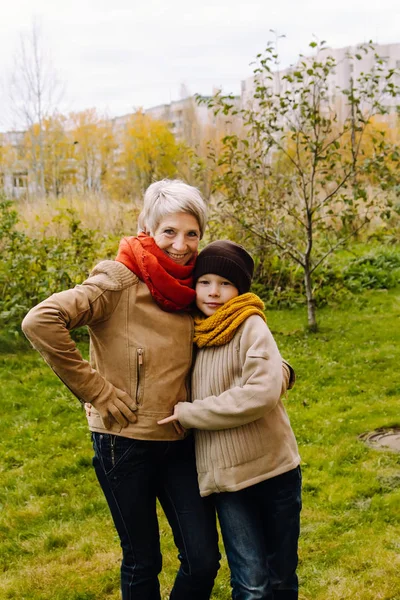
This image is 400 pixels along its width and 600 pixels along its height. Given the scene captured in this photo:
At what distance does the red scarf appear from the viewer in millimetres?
2312

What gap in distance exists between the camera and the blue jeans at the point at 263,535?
224 cm

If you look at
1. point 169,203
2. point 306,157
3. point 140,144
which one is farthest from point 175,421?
point 140,144

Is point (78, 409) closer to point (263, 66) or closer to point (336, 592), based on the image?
point (336, 592)

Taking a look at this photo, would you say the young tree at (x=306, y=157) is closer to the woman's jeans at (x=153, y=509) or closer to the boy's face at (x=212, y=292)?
the boy's face at (x=212, y=292)

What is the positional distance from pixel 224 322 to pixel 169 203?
0.49 m

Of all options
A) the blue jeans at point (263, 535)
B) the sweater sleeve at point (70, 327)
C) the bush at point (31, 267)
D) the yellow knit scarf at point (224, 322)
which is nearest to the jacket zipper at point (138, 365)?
the sweater sleeve at point (70, 327)

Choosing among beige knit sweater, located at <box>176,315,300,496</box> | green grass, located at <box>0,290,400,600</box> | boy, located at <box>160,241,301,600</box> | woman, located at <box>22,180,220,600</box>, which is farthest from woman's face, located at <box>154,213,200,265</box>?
green grass, located at <box>0,290,400,600</box>

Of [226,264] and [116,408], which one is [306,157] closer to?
[226,264]

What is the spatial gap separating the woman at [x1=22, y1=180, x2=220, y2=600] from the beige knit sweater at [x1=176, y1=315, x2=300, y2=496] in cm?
9

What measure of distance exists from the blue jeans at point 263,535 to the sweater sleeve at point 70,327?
0.64 m

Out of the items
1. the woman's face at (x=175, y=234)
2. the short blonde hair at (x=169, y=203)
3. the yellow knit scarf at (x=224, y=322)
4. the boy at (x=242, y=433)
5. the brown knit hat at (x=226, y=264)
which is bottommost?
the boy at (x=242, y=433)

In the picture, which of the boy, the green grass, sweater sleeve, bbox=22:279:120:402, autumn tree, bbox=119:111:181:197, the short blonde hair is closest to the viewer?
sweater sleeve, bbox=22:279:120:402

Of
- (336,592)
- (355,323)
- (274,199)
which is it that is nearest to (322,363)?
(355,323)

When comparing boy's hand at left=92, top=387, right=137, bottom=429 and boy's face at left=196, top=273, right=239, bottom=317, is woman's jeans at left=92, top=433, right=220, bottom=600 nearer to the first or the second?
boy's hand at left=92, top=387, right=137, bottom=429
